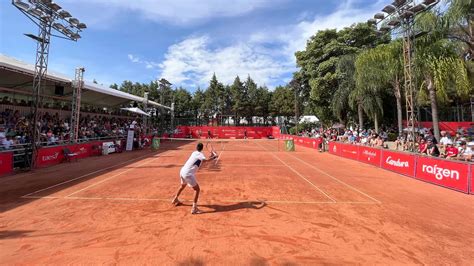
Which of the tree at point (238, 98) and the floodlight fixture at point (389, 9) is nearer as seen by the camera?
the floodlight fixture at point (389, 9)

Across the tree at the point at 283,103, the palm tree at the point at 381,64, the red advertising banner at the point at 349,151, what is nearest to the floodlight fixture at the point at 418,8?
the palm tree at the point at 381,64

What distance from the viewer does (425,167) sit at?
542 inches

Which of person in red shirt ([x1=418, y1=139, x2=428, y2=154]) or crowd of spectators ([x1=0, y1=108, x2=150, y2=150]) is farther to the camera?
crowd of spectators ([x1=0, y1=108, x2=150, y2=150])

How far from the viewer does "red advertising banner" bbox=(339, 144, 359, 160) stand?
863 inches

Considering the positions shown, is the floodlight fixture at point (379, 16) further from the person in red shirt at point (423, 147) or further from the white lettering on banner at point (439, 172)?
the white lettering on banner at point (439, 172)

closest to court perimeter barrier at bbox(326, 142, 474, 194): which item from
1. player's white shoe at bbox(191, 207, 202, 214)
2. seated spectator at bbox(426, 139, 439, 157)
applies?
seated spectator at bbox(426, 139, 439, 157)

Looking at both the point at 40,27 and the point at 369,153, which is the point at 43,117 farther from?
the point at 369,153

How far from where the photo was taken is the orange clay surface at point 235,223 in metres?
5.50

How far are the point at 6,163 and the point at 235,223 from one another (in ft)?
47.4

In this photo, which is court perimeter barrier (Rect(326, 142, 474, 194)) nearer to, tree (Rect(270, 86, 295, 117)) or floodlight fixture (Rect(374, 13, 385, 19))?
floodlight fixture (Rect(374, 13, 385, 19))

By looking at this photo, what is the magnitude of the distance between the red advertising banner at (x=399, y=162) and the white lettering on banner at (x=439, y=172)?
0.96 m

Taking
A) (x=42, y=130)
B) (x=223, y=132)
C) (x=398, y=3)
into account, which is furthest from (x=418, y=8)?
(x=223, y=132)

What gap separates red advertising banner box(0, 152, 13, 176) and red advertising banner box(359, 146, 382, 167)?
22305 millimetres

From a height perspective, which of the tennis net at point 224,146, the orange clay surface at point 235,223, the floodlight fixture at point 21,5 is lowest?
the orange clay surface at point 235,223
